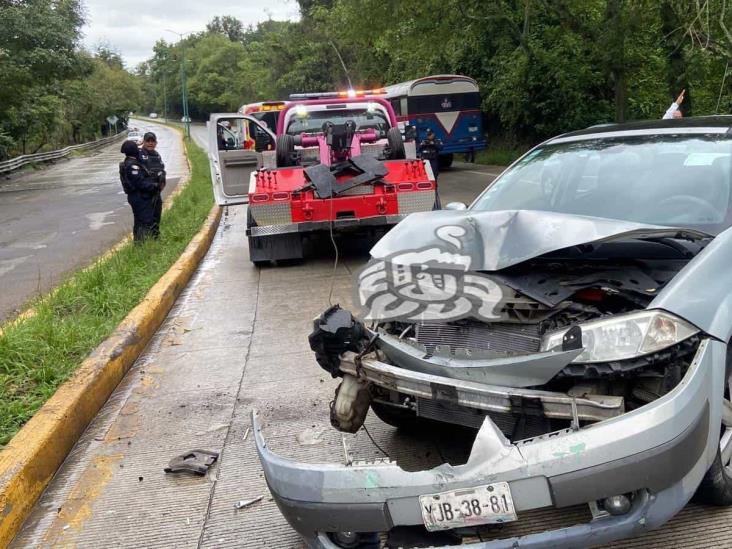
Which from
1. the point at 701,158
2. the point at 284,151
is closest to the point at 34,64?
the point at 284,151

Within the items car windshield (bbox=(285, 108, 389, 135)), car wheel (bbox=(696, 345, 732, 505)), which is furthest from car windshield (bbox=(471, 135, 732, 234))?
car windshield (bbox=(285, 108, 389, 135))

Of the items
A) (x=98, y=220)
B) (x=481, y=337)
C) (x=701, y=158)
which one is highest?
(x=701, y=158)

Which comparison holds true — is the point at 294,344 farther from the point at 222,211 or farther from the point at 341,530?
the point at 222,211

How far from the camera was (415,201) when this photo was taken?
8.80 metres

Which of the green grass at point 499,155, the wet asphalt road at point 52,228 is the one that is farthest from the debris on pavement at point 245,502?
the green grass at point 499,155

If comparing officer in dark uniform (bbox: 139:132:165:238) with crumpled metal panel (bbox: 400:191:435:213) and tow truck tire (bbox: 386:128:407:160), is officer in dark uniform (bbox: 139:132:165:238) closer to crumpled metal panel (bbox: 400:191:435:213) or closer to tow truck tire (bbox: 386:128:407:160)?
tow truck tire (bbox: 386:128:407:160)

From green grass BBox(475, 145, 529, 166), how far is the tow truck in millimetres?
15357

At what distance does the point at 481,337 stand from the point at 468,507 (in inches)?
32.4

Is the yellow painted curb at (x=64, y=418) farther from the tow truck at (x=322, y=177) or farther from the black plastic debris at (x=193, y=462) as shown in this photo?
Result: the tow truck at (x=322, y=177)

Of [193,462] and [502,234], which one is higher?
[502,234]

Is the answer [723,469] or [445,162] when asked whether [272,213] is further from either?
[445,162]

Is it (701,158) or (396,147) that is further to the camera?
(396,147)

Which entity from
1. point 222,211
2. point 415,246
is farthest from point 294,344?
point 222,211

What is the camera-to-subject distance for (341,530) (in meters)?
2.62
